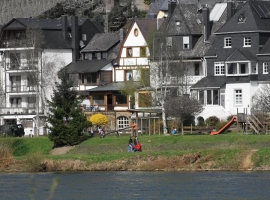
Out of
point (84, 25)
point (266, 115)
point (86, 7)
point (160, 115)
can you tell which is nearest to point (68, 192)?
point (266, 115)

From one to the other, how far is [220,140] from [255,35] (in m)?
18.2

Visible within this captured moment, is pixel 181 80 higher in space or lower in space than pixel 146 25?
lower

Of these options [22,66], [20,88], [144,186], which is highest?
[22,66]

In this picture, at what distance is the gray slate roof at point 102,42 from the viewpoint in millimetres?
105312

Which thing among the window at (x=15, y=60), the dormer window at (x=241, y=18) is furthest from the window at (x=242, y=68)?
the window at (x=15, y=60)

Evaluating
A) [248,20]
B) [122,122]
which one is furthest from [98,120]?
[248,20]

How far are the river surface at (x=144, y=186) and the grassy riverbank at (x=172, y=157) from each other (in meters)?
2.64

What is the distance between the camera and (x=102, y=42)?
4193 inches

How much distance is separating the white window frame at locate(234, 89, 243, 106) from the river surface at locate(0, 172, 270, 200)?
27.3m

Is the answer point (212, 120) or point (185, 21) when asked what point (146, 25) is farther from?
point (212, 120)

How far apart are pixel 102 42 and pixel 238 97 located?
21.1 m

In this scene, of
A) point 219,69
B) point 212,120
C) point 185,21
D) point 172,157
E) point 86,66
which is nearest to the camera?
point 172,157

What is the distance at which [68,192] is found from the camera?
53.1 m

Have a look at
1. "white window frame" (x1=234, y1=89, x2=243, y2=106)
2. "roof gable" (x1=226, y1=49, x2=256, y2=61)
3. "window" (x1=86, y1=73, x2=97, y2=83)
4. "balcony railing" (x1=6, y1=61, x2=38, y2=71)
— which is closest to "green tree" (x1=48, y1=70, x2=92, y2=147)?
"white window frame" (x1=234, y1=89, x2=243, y2=106)
